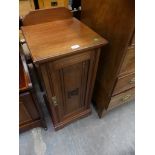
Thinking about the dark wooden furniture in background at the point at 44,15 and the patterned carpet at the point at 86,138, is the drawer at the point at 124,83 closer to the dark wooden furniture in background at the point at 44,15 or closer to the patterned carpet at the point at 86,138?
the patterned carpet at the point at 86,138

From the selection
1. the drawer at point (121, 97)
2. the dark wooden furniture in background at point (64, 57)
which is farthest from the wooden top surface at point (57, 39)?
the drawer at point (121, 97)

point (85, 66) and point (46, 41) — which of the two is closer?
point (46, 41)

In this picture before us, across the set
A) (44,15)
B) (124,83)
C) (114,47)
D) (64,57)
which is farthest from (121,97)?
(44,15)

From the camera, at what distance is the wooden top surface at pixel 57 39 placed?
0.71m

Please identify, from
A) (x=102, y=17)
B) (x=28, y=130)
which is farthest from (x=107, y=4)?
(x=28, y=130)

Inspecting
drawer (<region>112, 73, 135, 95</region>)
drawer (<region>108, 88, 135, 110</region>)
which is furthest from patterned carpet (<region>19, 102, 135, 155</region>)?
drawer (<region>112, 73, 135, 95</region>)

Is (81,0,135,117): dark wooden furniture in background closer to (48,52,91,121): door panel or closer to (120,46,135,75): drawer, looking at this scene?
(120,46,135,75): drawer

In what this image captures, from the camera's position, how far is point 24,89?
2.82 ft

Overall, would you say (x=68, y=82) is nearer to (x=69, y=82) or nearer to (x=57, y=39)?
(x=69, y=82)

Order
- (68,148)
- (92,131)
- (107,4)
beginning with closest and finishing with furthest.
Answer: (107,4), (68,148), (92,131)

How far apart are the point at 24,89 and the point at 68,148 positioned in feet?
2.10

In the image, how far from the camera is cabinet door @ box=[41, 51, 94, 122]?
2.60ft
